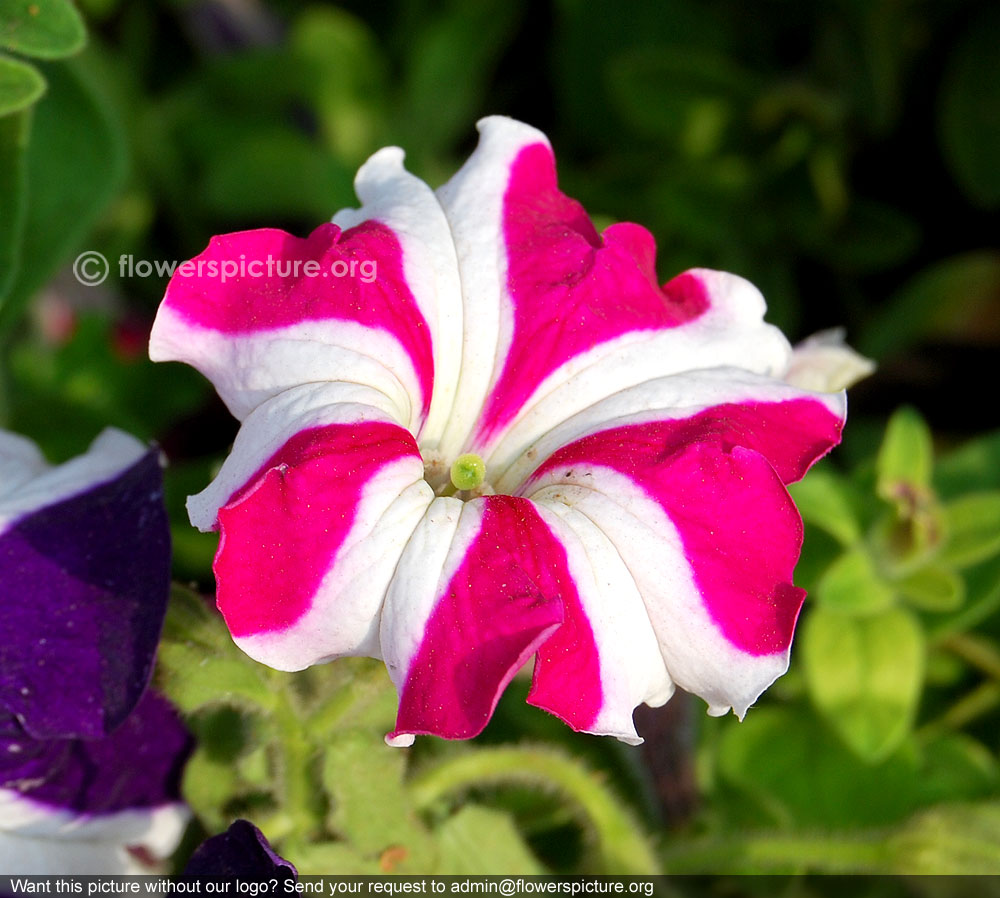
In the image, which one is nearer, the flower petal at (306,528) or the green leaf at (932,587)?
the flower petal at (306,528)

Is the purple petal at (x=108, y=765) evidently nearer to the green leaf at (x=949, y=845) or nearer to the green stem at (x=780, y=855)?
the green stem at (x=780, y=855)

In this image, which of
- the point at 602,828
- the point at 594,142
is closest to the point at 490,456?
the point at 602,828

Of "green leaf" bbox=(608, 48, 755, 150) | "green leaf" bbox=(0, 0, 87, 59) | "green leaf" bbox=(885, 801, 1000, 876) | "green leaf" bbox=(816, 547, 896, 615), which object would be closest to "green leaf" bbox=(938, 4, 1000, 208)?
"green leaf" bbox=(608, 48, 755, 150)

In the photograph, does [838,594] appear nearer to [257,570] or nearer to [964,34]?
[257,570]

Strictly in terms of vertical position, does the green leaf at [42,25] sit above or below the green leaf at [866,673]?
above

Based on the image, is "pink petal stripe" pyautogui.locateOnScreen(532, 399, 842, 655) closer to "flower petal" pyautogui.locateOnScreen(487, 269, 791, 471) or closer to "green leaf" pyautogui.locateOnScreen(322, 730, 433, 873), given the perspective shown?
"flower petal" pyautogui.locateOnScreen(487, 269, 791, 471)

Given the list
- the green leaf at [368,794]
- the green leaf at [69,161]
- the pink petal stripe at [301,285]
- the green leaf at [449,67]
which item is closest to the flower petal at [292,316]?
the pink petal stripe at [301,285]
